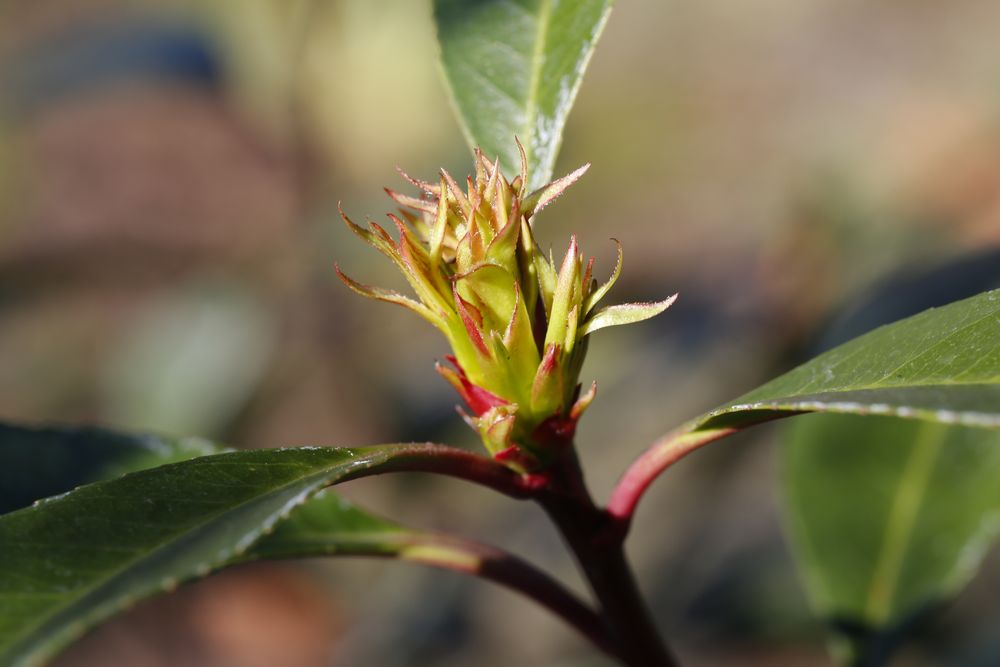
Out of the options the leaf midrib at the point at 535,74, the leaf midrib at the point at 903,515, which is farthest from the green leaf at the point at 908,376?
the leaf midrib at the point at 903,515

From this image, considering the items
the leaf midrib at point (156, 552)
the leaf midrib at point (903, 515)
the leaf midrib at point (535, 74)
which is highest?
the leaf midrib at point (535, 74)

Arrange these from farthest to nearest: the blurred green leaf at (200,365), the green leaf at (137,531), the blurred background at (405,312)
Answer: the blurred green leaf at (200,365) → the blurred background at (405,312) → the green leaf at (137,531)

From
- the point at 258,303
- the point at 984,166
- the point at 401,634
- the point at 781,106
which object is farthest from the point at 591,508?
the point at 781,106

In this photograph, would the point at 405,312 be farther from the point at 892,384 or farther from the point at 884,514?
the point at 892,384

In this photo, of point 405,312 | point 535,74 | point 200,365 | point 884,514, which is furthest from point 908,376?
point 405,312

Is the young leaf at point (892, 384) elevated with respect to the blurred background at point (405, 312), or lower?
lower

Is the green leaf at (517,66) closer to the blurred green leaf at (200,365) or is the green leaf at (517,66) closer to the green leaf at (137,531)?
the green leaf at (137,531)

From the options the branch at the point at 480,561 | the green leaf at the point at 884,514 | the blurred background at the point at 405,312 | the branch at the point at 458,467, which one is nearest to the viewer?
the branch at the point at 458,467
